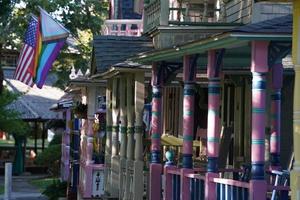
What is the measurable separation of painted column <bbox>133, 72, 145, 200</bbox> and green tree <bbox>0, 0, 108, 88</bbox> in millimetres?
15395

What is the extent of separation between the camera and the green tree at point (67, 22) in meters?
32.2

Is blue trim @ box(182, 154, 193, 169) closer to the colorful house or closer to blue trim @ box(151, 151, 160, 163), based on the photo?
the colorful house

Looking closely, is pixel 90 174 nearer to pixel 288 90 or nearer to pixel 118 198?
pixel 118 198

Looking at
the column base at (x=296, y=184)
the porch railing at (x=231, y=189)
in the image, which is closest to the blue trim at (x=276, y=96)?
the porch railing at (x=231, y=189)

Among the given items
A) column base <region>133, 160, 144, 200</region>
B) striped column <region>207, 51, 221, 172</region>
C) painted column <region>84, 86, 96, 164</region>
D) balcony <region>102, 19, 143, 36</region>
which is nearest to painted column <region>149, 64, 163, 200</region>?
column base <region>133, 160, 144, 200</region>

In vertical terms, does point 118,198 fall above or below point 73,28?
below

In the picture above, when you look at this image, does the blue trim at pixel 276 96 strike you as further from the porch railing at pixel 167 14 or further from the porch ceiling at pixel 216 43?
the porch railing at pixel 167 14

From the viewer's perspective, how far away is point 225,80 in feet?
56.8

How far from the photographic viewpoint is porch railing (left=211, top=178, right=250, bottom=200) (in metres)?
10.1

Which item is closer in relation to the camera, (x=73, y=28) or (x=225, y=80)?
(x=225, y=80)

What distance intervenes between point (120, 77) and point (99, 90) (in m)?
3.94

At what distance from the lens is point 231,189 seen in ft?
34.5

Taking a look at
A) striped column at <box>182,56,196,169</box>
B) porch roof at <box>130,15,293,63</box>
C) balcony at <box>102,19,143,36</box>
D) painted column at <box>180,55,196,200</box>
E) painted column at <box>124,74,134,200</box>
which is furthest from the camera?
balcony at <box>102,19,143,36</box>

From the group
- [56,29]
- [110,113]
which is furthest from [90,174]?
[56,29]
